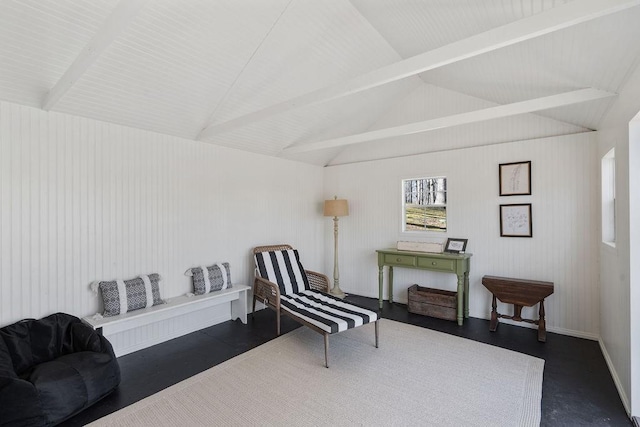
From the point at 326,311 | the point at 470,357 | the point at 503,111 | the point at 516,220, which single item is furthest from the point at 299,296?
the point at 503,111

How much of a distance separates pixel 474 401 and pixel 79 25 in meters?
3.93

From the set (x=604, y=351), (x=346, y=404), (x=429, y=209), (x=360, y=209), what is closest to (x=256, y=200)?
(x=360, y=209)

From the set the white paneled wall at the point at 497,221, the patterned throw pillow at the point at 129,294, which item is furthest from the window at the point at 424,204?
the patterned throw pillow at the point at 129,294

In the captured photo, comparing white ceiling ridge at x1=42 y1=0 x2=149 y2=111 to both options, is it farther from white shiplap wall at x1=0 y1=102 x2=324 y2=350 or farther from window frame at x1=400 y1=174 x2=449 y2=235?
window frame at x1=400 y1=174 x2=449 y2=235

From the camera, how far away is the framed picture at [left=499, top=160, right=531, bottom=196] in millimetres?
3674

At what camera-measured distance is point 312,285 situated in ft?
14.4

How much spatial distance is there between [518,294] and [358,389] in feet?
7.28

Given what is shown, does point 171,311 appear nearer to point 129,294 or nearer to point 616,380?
point 129,294

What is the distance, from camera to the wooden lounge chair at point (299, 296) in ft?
9.64

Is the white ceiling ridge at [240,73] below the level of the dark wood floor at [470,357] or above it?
above

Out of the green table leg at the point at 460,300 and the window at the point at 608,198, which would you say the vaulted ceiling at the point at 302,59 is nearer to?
the window at the point at 608,198

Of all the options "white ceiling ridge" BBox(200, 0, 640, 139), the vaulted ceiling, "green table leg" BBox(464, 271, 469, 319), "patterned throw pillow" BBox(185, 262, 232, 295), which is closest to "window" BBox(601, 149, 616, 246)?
the vaulted ceiling

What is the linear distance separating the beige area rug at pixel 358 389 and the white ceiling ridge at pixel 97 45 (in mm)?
2457

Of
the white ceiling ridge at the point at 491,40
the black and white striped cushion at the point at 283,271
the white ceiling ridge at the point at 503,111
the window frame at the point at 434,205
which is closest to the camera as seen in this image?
the white ceiling ridge at the point at 491,40
